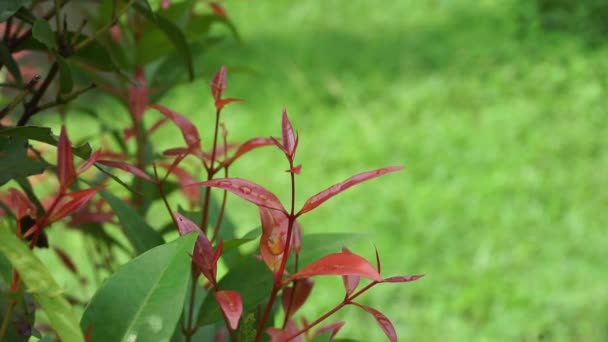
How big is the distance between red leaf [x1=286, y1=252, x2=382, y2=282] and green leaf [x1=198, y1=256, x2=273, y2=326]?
15cm

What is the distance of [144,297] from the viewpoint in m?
0.60

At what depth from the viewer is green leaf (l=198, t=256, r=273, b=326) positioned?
741mm

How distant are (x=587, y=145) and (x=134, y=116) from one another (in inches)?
96.0

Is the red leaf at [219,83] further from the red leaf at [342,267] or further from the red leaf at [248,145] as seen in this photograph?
the red leaf at [342,267]

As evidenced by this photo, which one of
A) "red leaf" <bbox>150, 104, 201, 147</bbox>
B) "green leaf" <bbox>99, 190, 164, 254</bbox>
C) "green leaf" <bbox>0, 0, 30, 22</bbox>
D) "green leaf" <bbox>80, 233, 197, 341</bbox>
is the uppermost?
"green leaf" <bbox>0, 0, 30, 22</bbox>

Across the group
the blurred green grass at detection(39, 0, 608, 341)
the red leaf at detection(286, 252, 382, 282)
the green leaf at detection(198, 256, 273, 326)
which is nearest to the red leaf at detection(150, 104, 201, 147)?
the green leaf at detection(198, 256, 273, 326)

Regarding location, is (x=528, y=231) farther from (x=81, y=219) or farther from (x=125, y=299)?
(x=125, y=299)

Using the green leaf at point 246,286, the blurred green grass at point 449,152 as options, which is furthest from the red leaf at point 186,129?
the blurred green grass at point 449,152

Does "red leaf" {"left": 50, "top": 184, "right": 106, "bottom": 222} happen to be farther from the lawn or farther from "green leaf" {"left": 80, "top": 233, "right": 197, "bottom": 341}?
the lawn

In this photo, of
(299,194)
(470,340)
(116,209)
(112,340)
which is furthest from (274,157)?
(112,340)

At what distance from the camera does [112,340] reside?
0.59 metres

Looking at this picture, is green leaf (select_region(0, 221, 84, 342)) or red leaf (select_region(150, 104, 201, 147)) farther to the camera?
red leaf (select_region(150, 104, 201, 147))

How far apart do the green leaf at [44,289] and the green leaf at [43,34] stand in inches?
7.9

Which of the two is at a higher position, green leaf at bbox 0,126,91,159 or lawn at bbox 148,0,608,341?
green leaf at bbox 0,126,91,159
